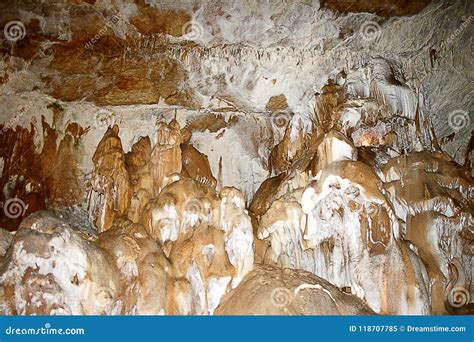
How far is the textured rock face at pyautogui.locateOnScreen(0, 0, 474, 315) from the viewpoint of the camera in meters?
5.23

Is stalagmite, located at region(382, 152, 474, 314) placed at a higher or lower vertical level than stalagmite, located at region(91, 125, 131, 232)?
lower

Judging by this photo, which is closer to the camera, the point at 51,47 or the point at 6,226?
the point at 51,47

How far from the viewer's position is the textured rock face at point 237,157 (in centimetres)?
523

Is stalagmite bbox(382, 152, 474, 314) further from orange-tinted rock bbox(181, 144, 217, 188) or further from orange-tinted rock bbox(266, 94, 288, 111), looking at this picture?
orange-tinted rock bbox(181, 144, 217, 188)

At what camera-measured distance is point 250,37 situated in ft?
26.0

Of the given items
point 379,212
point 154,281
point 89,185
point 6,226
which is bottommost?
point 154,281

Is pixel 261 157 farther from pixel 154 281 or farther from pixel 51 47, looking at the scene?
pixel 154 281

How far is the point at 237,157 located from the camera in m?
10.2

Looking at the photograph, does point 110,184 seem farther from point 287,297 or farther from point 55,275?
point 287,297

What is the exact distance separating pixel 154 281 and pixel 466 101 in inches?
276

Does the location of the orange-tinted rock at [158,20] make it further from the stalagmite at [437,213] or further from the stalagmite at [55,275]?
the stalagmite at [437,213]

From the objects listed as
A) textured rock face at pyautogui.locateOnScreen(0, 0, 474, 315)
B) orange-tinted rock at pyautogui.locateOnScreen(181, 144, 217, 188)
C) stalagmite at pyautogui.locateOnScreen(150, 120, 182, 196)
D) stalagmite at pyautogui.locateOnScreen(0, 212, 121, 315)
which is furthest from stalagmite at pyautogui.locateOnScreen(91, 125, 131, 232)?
stalagmite at pyautogui.locateOnScreen(0, 212, 121, 315)
